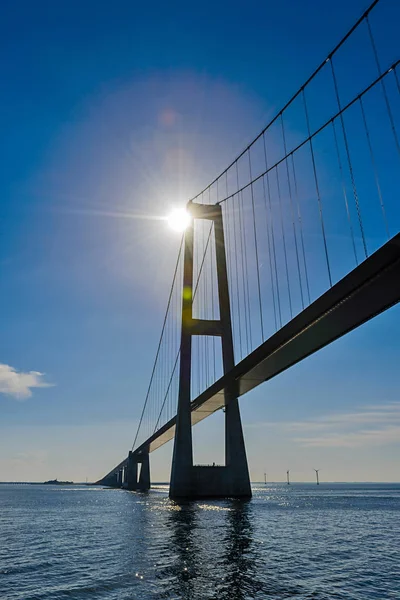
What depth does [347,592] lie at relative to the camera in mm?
9508

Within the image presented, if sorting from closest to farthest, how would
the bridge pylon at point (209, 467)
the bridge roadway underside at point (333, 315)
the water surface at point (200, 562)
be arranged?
the water surface at point (200, 562), the bridge roadway underside at point (333, 315), the bridge pylon at point (209, 467)

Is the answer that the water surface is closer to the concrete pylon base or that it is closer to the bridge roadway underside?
the bridge roadway underside

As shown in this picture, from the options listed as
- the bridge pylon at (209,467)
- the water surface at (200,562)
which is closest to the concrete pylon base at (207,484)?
the bridge pylon at (209,467)

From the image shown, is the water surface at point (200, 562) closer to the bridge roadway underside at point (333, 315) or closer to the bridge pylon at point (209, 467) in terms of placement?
the bridge roadway underside at point (333, 315)

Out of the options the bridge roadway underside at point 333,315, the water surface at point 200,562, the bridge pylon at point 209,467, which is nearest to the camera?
the water surface at point 200,562

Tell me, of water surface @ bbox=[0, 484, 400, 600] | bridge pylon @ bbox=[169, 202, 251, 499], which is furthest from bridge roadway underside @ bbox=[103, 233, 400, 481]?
bridge pylon @ bbox=[169, 202, 251, 499]

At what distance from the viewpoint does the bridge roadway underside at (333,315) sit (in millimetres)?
13594

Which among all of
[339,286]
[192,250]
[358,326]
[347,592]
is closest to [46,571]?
[347,592]

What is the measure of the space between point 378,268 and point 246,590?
8.85 meters

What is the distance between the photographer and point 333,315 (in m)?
17.2

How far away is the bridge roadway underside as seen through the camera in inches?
535

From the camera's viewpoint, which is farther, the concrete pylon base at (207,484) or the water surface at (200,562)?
the concrete pylon base at (207,484)

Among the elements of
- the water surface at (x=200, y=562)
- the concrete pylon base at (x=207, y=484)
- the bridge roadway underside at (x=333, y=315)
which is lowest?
the water surface at (x=200, y=562)

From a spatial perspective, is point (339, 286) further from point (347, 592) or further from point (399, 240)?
point (347, 592)
